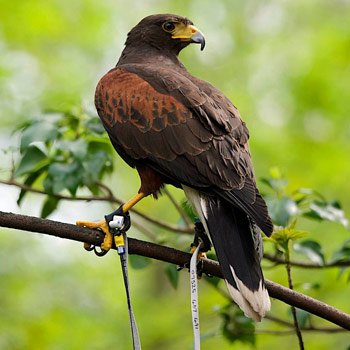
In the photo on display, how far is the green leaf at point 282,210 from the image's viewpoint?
455cm

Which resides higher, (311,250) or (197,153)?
(197,153)

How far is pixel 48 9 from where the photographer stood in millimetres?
9773

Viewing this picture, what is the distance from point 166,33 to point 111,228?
1895 mm

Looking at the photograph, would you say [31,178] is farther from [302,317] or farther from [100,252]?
[302,317]

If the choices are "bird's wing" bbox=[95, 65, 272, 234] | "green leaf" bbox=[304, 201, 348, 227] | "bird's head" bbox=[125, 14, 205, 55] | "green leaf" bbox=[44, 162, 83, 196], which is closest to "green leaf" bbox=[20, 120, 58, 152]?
"green leaf" bbox=[44, 162, 83, 196]

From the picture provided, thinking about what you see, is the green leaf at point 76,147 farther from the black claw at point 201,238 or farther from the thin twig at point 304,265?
the thin twig at point 304,265

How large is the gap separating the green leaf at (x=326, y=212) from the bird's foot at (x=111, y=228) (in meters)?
1.06

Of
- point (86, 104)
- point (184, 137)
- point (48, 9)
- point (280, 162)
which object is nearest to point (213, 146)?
point (184, 137)

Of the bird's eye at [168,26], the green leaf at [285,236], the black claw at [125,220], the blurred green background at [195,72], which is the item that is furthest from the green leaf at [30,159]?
the blurred green background at [195,72]

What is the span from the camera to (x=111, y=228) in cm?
421

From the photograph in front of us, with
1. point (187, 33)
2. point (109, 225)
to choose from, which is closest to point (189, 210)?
point (109, 225)

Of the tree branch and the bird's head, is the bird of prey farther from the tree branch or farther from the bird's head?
the bird's head

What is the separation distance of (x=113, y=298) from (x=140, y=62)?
5305mm

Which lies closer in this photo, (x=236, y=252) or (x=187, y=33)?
(x=236, y=252)
